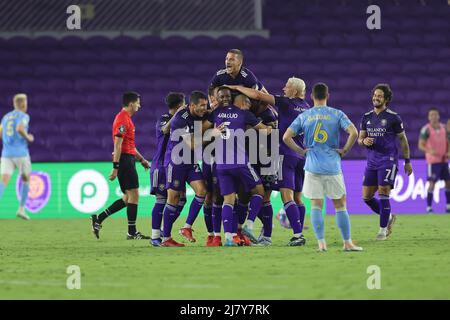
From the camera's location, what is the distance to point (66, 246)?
12875 millimetres

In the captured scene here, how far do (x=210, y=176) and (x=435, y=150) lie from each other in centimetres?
1042

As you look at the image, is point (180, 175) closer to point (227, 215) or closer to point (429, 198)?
point (227, 215)

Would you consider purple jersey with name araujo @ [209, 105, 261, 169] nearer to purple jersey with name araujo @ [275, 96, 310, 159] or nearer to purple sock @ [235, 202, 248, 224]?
purple jersey with name araujo @ [275, 96, 310, 159]

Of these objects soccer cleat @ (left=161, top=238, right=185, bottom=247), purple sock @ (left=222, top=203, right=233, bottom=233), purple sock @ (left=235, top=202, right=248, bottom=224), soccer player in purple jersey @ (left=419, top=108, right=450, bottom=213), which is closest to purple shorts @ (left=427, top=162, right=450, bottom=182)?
soccer player in purple jersey @ (left=419, top=108, right=450, bottom=213)

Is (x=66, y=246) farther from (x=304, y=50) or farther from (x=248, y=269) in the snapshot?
(x=304, y=50)

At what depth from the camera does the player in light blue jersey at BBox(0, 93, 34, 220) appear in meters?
20.0

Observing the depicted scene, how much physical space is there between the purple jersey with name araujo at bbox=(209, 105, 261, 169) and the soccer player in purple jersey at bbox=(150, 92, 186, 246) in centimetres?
91

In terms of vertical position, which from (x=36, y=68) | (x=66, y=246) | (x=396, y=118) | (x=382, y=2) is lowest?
(x=66, y=246)

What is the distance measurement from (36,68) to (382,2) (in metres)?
9.10

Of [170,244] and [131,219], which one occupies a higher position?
[131,219]

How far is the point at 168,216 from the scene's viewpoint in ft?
41.0

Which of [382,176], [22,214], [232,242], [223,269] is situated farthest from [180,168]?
[22,214]

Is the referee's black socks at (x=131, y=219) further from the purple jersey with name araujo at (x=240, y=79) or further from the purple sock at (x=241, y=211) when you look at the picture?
the purple jersey with name araujo at (x=240, y=79)
